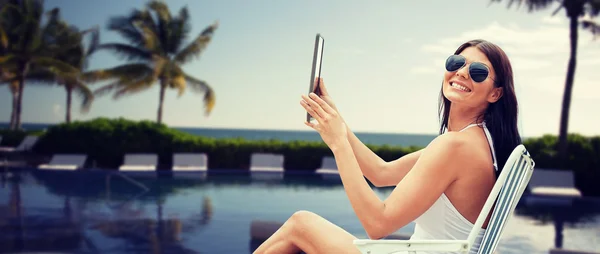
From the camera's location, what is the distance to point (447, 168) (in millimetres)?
1758

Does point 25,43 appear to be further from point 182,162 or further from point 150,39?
point 182,162

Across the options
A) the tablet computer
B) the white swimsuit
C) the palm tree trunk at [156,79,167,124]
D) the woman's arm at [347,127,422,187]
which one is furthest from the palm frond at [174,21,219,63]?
the white swimsuit

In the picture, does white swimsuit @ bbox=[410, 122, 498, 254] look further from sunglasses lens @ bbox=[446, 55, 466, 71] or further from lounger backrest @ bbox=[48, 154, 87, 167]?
lounger backrest @ bbox=[48, 154, 87, 167]

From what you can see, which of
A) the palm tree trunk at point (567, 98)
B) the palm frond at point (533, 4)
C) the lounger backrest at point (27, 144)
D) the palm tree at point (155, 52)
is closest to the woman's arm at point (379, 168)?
the palm tree trunk at point (567, 98)

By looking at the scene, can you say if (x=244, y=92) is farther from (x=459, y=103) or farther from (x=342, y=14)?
(x=459, y=103)

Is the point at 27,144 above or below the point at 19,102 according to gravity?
below

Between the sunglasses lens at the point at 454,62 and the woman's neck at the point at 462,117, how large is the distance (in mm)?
162

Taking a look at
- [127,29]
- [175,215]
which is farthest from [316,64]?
[127,29]

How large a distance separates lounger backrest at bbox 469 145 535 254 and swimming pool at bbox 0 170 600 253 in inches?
211

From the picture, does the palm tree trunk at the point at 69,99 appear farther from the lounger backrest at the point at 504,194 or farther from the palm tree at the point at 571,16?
the lounger backrest at the point at 504,194

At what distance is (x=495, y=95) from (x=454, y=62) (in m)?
0.19

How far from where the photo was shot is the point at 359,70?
2746 inches

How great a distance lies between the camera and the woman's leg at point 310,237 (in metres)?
1.77

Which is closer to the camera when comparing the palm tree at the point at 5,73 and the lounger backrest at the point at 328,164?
the lounger backrest at the point at 328,164
